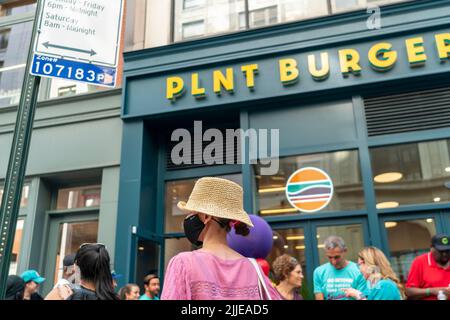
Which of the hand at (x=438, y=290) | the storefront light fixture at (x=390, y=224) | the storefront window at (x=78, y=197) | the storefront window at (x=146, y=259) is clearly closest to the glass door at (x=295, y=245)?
the storefront light fixture at (x=390, y=224)

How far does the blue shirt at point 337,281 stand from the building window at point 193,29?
213 inches

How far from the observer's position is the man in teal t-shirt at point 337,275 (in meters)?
4.57

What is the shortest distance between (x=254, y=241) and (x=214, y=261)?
1.24 metres

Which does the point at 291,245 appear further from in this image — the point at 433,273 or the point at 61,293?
the point at 61,293

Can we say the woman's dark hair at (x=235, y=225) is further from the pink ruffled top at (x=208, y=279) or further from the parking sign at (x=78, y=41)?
the parking sign at (x=78, y=41)

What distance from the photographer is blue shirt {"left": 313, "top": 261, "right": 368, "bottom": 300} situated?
453 centimetres

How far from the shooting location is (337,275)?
15.6 ft

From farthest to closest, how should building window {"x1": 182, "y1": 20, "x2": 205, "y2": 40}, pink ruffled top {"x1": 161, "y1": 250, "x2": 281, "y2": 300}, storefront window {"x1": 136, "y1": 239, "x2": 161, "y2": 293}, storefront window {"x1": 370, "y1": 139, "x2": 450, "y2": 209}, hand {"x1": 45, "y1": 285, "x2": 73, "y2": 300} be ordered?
1. building window {"x1": 182, "y1": 20, "x2": 205, "y2": 40}
2. storefront window {"x1": 136, "y1": 239, "x2": 161, "y2": 293}
3. storefront window {"x1": 370, "y1": 139, "x2": 450, "y2": 209}
4. hand {"x1": 45, "y1": 285, "x2": 73, "y2": 300}
5. pink ruffled top {"x1": 161, "y1": 250, "x2": 281, "y2": 300}

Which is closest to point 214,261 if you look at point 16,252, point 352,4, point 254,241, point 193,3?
point 254,241

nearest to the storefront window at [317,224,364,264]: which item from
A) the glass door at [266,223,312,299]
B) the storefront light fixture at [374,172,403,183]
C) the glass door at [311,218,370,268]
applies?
the glass door at [311,218,370,268]

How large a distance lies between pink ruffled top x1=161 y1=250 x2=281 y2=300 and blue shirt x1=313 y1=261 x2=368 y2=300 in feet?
10.5

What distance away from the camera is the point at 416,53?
258 inches

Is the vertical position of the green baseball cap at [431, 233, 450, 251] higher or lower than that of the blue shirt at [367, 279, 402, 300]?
higher

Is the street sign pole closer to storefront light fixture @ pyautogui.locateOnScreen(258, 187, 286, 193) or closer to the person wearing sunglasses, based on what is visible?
the person wearing sunglasses
